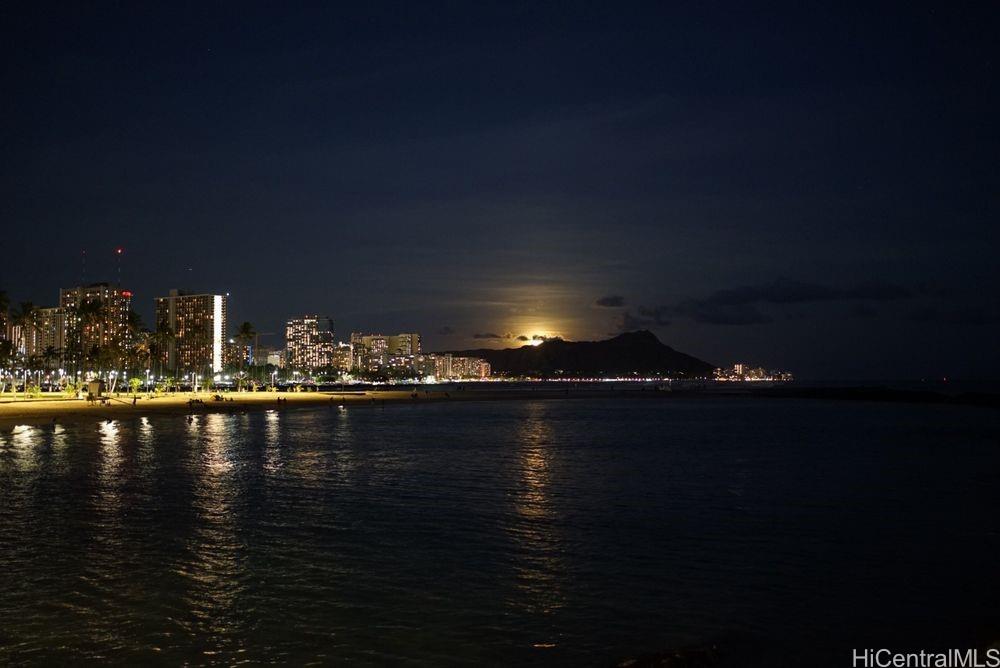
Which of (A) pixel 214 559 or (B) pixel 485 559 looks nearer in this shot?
(A) pixel 214 559

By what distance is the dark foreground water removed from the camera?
33.8ft

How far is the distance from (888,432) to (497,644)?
5002 cm

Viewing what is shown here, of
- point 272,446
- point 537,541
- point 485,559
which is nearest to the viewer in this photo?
point 485,559
